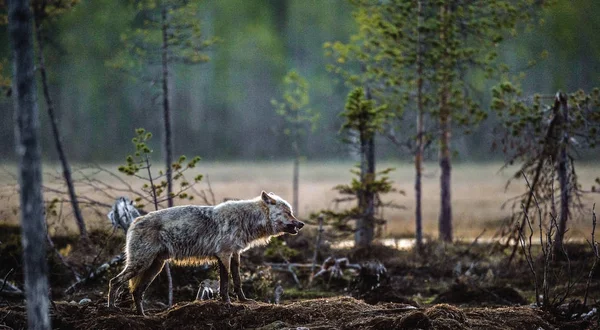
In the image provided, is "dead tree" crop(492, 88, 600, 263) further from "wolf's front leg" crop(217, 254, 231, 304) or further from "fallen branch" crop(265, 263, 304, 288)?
"wolf's front leg" crop(217, 254, 231, 304)

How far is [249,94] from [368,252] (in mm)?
44544

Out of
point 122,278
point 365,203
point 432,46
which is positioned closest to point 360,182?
point 365,203

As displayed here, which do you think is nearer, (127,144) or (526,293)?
(526,293)

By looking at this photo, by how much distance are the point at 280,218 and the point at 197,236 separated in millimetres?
1436

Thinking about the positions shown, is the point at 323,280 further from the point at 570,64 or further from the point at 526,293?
the point at 570,64

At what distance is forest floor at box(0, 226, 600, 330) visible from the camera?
9445 mm

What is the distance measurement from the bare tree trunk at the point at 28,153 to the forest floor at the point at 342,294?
247 cm

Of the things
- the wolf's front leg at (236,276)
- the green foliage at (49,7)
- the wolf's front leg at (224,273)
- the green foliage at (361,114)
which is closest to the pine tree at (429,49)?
the green foliage at (361,114)

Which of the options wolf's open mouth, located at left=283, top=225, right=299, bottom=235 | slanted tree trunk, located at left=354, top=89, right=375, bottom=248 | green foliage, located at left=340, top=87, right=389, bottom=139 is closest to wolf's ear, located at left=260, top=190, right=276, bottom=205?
wolf's open mouth, located at left=283, top=225, right=299, bottom=235

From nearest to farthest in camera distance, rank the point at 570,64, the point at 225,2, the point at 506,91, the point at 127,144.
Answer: the point at 506,91
the point at 570,64
the point at 127,144
the point at 225,2

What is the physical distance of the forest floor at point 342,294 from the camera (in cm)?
945

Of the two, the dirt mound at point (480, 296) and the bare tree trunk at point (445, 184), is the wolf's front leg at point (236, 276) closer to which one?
the dirt mound at point (480, 296)

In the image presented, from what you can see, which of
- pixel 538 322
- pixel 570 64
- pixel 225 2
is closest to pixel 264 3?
pixel 225 2

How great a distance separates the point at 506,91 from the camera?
699 inches
